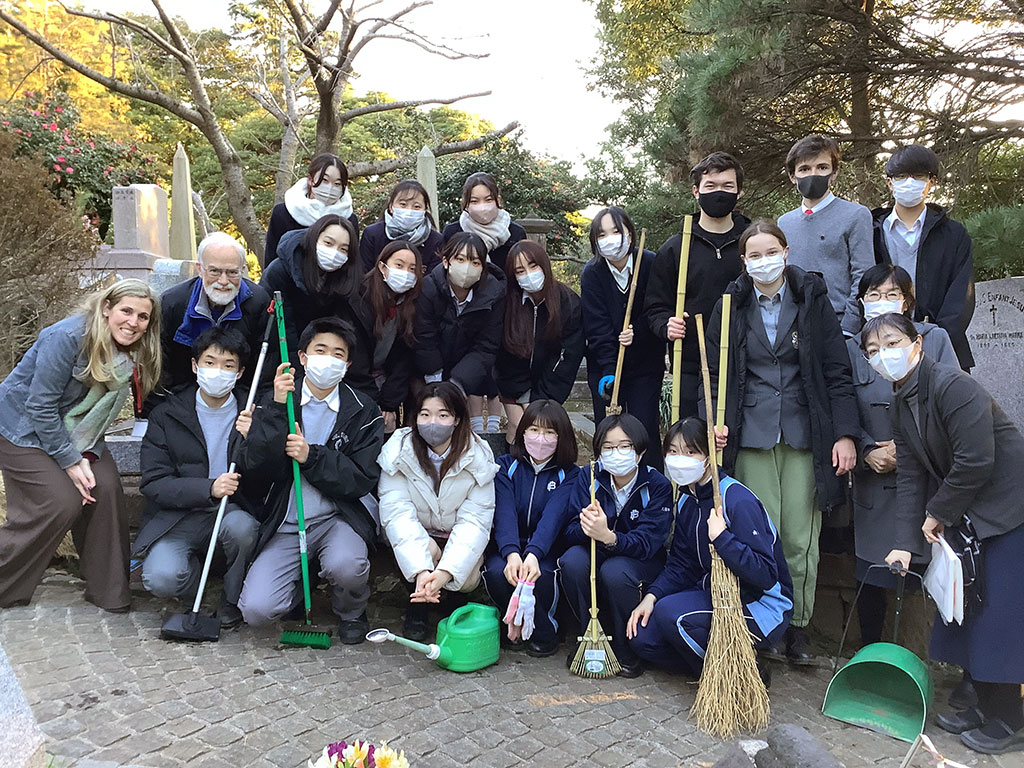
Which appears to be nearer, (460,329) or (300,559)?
(300,559)

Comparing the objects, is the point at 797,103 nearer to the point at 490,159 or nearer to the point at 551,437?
the point at 551,437

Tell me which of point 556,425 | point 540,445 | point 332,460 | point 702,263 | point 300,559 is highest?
point 702,263

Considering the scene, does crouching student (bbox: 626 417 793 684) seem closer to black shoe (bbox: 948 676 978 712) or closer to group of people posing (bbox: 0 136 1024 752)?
group of people posing (bbox: 0 136 1024 752)

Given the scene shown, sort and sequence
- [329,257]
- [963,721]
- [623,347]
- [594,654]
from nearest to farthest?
[963,721]
[594,654]
[329,257]
[623,347]

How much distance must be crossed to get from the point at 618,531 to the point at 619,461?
398 mm

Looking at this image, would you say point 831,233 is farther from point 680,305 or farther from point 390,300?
point 390,300

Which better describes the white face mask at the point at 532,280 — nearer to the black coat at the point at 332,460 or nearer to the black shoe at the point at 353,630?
the black coat at the point at 332,460

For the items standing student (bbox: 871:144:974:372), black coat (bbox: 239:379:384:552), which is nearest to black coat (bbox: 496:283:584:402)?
black coat (bbox: 239:379:384:552)

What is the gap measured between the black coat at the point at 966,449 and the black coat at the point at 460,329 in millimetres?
2183

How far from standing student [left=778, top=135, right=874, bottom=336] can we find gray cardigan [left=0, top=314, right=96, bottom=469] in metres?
3.81

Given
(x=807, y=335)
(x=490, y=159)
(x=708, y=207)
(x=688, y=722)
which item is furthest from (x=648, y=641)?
(x=490, y=159)

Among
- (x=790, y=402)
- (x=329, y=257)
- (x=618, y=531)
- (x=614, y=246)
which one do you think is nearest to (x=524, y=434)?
(x=618, y=531)

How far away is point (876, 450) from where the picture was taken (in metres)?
3.56

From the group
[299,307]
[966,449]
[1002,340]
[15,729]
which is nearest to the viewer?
[15,729]
